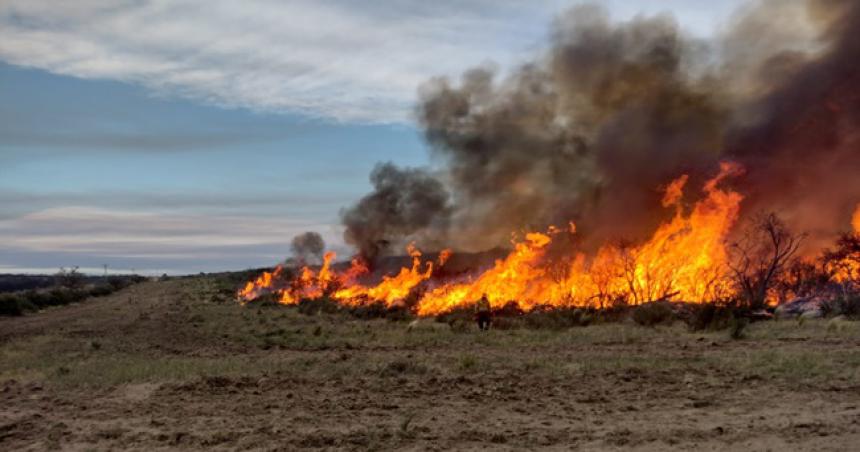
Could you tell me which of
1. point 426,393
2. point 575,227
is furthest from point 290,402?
point 575,227

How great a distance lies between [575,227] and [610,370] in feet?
81.9

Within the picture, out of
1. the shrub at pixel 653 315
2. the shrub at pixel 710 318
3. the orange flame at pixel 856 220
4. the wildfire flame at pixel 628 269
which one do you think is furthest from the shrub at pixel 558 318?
the orange flame at pixel 856 220

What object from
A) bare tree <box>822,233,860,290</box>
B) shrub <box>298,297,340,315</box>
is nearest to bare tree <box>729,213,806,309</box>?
bare tree <box>822,233,860,290</box>

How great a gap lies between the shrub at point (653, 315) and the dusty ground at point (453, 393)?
2.66m

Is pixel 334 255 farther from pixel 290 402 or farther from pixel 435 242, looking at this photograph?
pixel 290 402

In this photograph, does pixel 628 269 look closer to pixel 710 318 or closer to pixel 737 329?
pixel 710 318

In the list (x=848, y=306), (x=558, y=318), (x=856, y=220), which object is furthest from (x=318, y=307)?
(x=856, y=220)

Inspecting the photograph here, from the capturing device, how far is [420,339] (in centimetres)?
2536

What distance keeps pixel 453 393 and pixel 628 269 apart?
966 inches

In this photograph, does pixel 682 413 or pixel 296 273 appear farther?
pixel 296 273

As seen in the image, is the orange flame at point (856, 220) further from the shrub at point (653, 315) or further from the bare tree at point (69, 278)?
the bare tree at point (69, 278)

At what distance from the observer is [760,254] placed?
41250 mm

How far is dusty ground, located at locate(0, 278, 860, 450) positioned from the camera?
11188 mm

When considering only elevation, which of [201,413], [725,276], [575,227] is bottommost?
[201,413]
